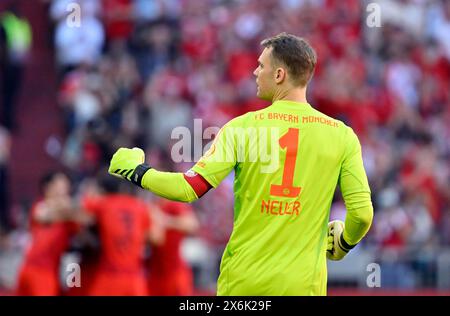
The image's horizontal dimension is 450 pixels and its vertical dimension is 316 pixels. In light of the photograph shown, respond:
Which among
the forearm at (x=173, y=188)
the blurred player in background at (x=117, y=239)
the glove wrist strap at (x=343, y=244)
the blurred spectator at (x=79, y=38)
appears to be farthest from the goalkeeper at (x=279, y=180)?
the blurred spectator at (x=79, y=38)

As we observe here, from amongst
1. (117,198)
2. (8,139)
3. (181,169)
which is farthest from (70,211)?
(8,139)

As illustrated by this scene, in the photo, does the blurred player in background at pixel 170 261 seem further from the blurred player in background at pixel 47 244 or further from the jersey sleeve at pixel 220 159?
the jersey sleeve at pixel 220 159

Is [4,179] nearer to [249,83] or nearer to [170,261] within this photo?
[249,83]

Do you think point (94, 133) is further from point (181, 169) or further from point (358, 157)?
point (358, 157)

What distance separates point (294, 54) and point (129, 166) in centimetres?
90

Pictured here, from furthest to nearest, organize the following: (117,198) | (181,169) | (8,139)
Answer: (8,139)
(181,169)
(117,198)

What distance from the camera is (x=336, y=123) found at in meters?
5.14

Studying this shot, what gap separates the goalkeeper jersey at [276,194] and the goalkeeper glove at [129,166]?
255 mm

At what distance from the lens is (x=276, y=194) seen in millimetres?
4984

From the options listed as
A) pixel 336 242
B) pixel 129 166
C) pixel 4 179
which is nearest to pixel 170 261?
pixel 4 179

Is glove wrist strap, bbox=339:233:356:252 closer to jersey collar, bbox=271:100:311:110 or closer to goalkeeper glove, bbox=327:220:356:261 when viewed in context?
goalkeeper glove, bbox=327:220:356:261

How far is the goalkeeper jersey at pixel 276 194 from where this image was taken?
4.99 metres

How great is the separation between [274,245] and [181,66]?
35.5 ft
